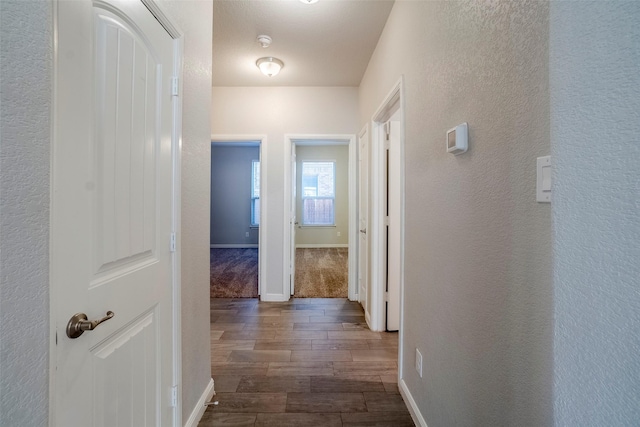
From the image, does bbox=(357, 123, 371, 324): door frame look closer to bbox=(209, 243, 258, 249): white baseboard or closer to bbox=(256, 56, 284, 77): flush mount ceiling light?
bbox=(256, 56, 284, 77): flush mount ceiling light

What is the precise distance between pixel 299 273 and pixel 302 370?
120 inches

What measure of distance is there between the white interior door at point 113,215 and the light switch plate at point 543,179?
123cm

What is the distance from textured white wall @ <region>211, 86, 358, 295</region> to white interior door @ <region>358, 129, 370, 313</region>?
510mm

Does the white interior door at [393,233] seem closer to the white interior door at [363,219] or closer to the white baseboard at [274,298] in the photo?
the white interior door at [363,219]

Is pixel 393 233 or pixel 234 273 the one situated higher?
pixel 393 233

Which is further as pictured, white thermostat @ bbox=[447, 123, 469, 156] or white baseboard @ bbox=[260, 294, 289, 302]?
white baseboard @ bbox=[260, 294, 289, 302]

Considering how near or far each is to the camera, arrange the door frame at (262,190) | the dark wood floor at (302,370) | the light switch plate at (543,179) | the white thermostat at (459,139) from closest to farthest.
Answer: the light switch plate at (543,179), the white thermostat at (459,139), the dark wood floor at (302,370), the door frame at (262,190)

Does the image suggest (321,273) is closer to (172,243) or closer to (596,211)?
(172,243)

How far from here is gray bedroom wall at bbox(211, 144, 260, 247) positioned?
7816 millimetres

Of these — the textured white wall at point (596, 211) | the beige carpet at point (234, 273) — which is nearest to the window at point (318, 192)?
the beige carpet at point (234, 273)

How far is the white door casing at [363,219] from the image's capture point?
308cm

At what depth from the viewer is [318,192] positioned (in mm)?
7914

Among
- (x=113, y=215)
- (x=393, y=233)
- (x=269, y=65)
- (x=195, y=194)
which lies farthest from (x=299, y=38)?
(x=113, y=215)

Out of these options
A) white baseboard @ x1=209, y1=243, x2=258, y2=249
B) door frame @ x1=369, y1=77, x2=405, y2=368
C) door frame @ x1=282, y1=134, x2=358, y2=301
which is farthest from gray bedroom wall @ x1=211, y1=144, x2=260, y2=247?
door frame @ x1=369, y1=77, x2=405, y2=368
